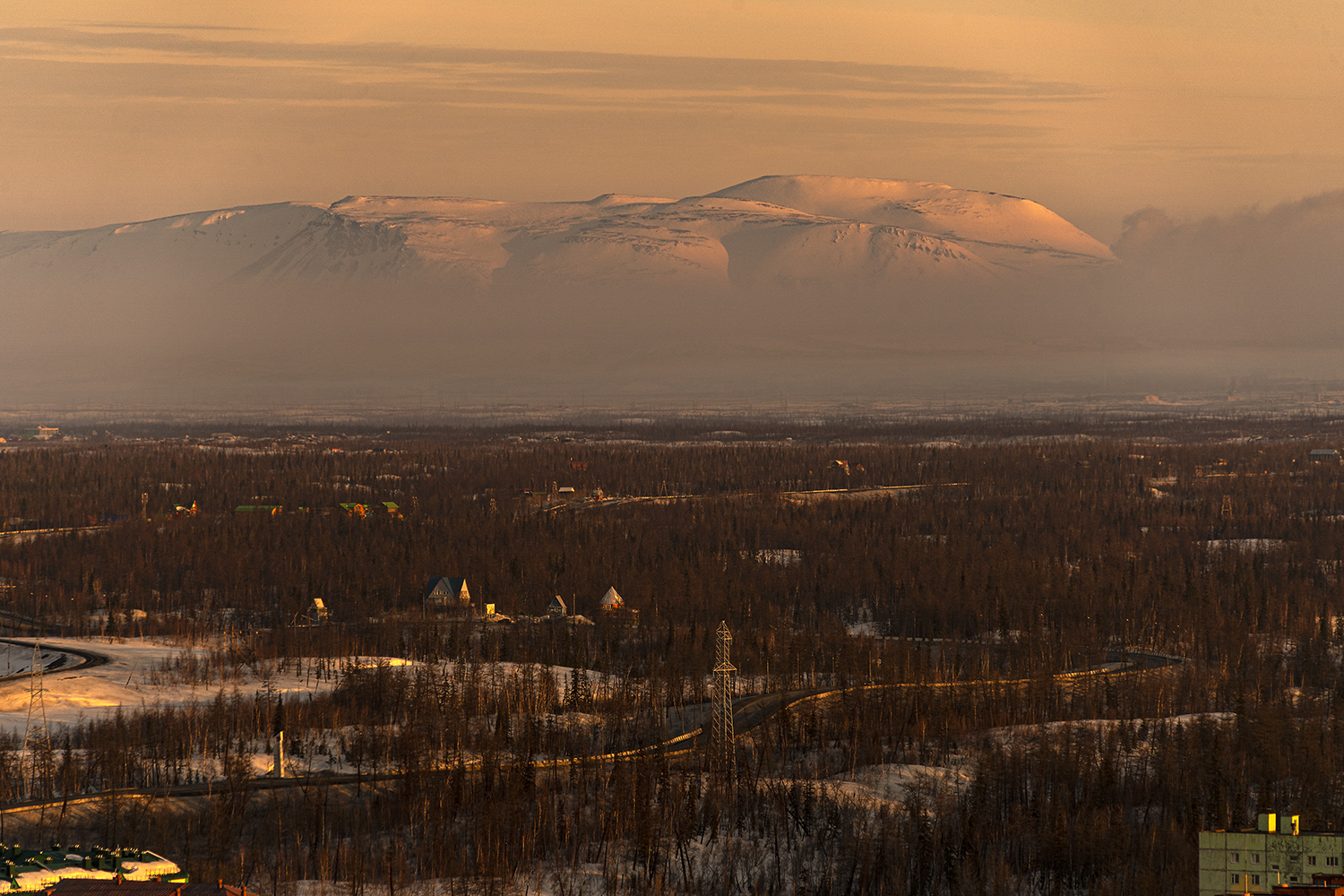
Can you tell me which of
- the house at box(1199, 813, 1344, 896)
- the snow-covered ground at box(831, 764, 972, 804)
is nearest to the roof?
the snow-covered ground at box(831, 764, 972, 804)

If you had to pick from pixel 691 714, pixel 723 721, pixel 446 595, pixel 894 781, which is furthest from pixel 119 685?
pixel 894 781

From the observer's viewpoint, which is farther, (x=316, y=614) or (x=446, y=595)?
(x=446, y=595)

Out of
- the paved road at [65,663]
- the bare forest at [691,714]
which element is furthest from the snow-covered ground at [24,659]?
the bare forest at [691,714]

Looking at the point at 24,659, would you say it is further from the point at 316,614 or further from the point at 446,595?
the point at 446,595

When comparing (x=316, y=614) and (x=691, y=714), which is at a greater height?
(x=316, y=614)

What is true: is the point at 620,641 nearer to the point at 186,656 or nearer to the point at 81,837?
the point at 186,656
